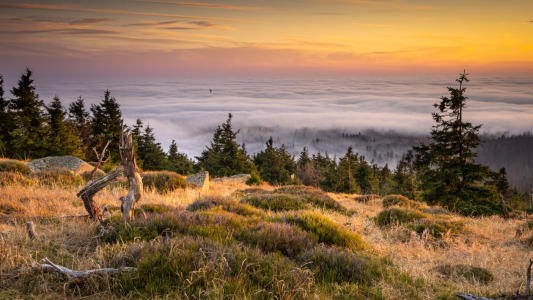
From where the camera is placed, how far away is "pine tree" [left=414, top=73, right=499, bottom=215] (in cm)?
1733

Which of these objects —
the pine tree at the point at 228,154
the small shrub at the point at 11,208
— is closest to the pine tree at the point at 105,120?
the pine tree at the point at 228,154

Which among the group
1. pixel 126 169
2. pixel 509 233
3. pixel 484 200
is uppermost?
pixel 126 169

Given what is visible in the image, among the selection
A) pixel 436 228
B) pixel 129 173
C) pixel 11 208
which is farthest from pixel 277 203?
pixel 11 208

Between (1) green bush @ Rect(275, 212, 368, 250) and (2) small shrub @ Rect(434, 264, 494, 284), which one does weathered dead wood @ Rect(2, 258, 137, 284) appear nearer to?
(1) green bush @ Rect(275, 212, 368, 250)

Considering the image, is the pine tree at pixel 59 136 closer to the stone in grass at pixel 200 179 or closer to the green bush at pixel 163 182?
the stone in grass at pixel 200 179

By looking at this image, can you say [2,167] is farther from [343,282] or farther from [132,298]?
[343,282]

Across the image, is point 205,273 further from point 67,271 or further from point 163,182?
point 163,182

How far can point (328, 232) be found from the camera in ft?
18.2

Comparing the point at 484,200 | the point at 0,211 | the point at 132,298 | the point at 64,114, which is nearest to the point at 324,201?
the point at 132,298

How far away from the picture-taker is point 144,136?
159ft

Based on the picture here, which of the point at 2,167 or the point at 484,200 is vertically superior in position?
the point at 2,167

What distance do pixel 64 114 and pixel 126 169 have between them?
42617 millimetres

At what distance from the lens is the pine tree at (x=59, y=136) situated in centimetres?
3419

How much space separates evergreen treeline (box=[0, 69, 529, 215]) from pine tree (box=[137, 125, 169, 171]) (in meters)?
0.14
